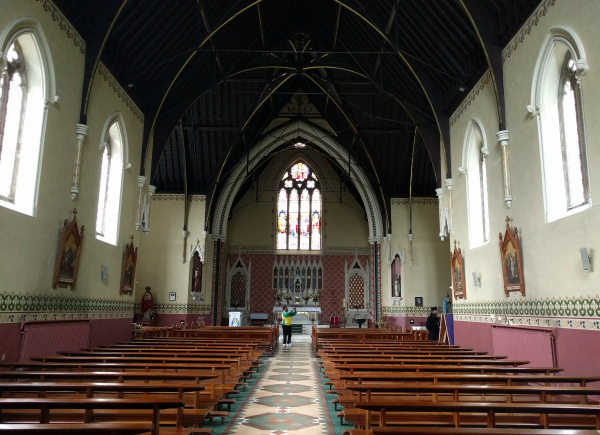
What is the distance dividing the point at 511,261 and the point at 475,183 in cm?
358

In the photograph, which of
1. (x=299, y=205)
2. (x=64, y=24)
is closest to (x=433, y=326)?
(x=64, y=24)

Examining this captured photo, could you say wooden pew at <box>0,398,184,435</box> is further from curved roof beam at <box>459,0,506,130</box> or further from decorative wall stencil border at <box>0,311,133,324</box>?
curved roof beam at <box>459,0,506,130</box>

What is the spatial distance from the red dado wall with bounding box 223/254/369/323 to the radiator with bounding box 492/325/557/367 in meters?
18.9

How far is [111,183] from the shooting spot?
43.9ft

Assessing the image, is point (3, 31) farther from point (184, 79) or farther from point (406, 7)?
point (406, 7)

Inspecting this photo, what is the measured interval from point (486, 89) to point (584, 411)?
1021 centimetres

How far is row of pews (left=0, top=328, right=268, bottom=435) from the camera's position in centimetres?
378

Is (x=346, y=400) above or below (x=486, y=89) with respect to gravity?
below

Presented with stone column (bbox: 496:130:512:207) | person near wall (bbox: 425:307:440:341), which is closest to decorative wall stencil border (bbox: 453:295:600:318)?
stone column (bbox: 496:130:512:207)

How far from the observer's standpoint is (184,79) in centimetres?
1633

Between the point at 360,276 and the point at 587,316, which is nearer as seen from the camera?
the point at 587,316

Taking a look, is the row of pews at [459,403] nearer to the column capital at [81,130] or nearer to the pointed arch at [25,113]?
the pointed arch at [25,113]

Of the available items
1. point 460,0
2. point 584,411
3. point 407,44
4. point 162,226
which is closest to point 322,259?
point 162,226

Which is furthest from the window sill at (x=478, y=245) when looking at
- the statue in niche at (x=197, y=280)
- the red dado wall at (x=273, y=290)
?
the red dado wall at (x=273, y=290)
